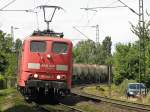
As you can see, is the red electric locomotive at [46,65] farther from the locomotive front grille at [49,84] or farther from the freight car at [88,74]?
the freight car at [88,74]

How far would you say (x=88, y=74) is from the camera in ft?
270

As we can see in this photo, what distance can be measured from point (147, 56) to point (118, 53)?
22.0 meters

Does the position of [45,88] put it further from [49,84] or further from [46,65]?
[46,65]

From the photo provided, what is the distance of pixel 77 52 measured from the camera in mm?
168750

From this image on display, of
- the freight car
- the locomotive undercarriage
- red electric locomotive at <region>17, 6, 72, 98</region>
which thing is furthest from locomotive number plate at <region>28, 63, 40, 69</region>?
the freight car

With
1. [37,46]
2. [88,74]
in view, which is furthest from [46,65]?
[88,74]

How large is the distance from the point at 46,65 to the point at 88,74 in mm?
56433

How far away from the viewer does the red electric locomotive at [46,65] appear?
85.4ft

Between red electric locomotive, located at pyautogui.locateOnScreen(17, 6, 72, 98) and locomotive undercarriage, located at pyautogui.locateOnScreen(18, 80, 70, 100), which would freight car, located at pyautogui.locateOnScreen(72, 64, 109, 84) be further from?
red electric locomotive, located at pyautogui.locateOnScreen(17, 6, 72, 98)

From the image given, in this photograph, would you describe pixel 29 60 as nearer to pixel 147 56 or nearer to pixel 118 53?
pixel 147 56

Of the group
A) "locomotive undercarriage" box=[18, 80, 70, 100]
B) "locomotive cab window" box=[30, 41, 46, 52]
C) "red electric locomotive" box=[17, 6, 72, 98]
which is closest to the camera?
"locomotive undercarriage" box=[18, 80, 70, 100]

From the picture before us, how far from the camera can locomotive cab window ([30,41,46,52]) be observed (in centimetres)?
2644

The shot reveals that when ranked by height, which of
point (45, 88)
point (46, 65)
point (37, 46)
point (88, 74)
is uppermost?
point (37, 46)

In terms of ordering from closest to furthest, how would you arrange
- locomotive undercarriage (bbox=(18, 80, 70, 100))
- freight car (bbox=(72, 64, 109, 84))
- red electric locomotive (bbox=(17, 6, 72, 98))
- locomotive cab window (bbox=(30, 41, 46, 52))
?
locomotive undercarriage (bbox=(18, 80, 70, 100))
red electric locomotive (bbox=(17, 6, 72, 98))
locomotive cab window (bbox=(30, 41, 46, 52))
freight car (bbox=(72, 64, 109, 84))
